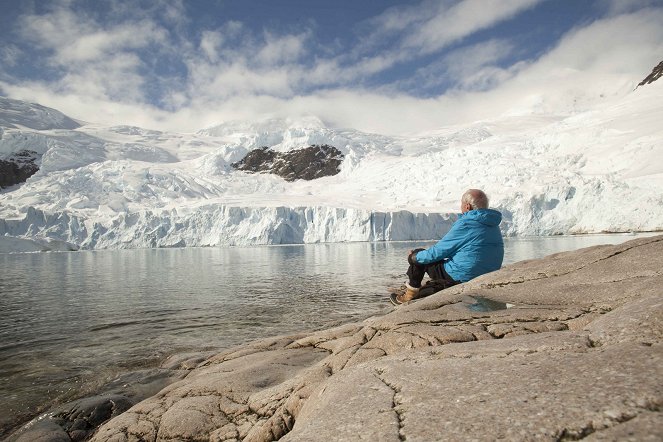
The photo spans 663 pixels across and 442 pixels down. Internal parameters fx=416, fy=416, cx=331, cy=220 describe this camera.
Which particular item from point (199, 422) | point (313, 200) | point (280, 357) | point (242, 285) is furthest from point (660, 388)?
point (313, 200)

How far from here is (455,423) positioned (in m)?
1.28

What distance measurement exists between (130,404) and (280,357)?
51.1 inches

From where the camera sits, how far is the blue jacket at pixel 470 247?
15.3 feet

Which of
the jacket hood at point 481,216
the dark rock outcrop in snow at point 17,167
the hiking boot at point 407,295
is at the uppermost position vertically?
the dark rock outcrop in snow at point 17,167

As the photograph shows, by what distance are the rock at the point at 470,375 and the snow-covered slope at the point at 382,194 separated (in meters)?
38.9

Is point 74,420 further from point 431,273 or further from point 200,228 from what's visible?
point 200,228

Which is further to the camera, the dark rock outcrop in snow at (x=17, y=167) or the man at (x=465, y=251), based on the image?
the dark rock outcrop in snow at (x=17, y=167)

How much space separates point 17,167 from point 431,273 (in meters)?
96.8

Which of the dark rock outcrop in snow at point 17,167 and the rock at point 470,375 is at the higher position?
the dark rock outcrop in snow at point 17,167

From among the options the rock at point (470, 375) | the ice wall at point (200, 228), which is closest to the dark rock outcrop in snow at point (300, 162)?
the ice wall at point (200, 228)

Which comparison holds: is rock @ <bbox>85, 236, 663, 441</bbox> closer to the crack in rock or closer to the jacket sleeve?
the crack in rock

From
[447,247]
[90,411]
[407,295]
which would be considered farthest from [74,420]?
[447,247]

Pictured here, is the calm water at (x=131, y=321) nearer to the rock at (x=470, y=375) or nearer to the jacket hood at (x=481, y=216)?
the rock at (x=470, y=375)

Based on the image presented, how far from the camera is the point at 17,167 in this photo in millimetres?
79500
